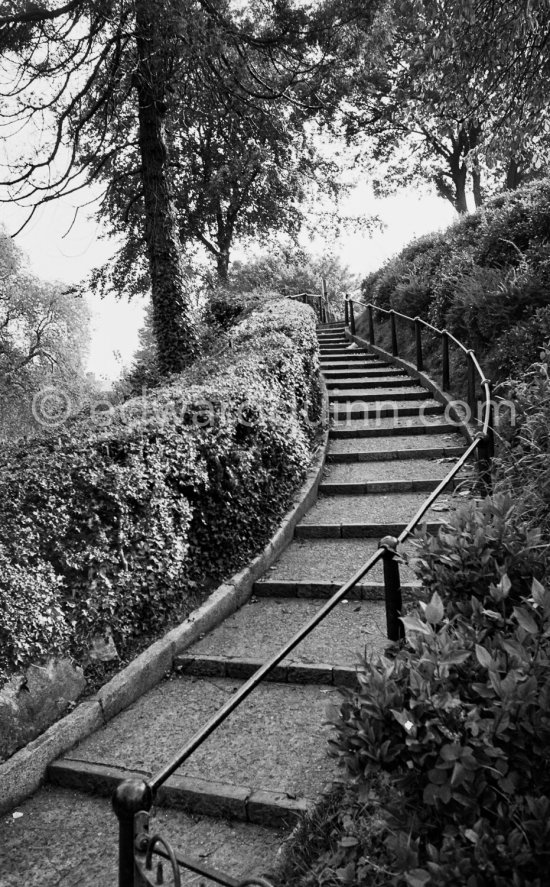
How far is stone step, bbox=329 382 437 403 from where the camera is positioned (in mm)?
10086

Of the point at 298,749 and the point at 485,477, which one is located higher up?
the point at 485,477

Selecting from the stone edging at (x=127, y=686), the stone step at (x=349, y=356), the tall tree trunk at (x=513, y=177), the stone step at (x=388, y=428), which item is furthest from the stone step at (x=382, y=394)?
the tall tree trunk at (x=513, y=177)

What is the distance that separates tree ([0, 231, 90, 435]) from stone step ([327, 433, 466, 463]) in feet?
77.4

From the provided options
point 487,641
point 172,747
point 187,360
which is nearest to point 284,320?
point 187,360

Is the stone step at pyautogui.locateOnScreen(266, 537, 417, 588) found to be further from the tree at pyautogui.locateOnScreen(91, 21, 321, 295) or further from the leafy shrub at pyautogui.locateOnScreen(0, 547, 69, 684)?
the tree at pyautogui.locateOnScreen(91, 21, 321, 295)

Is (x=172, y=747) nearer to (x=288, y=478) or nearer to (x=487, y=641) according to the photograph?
(x=487, y=641)

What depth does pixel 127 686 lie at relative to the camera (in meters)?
4.13

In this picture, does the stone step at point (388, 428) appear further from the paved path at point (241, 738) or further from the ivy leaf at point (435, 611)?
the ivy leaf at point (435, 611)

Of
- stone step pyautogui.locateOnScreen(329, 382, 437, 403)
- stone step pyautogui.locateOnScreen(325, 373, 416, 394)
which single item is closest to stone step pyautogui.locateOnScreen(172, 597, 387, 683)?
stone step pyautogui.locateOnScreen(329, 382, 437, 403)

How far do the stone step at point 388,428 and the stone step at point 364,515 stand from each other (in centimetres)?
191

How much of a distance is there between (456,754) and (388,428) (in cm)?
736

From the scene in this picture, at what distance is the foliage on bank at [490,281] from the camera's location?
802 cm

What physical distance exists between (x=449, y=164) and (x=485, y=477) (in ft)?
88.6

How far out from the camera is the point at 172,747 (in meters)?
3.63
